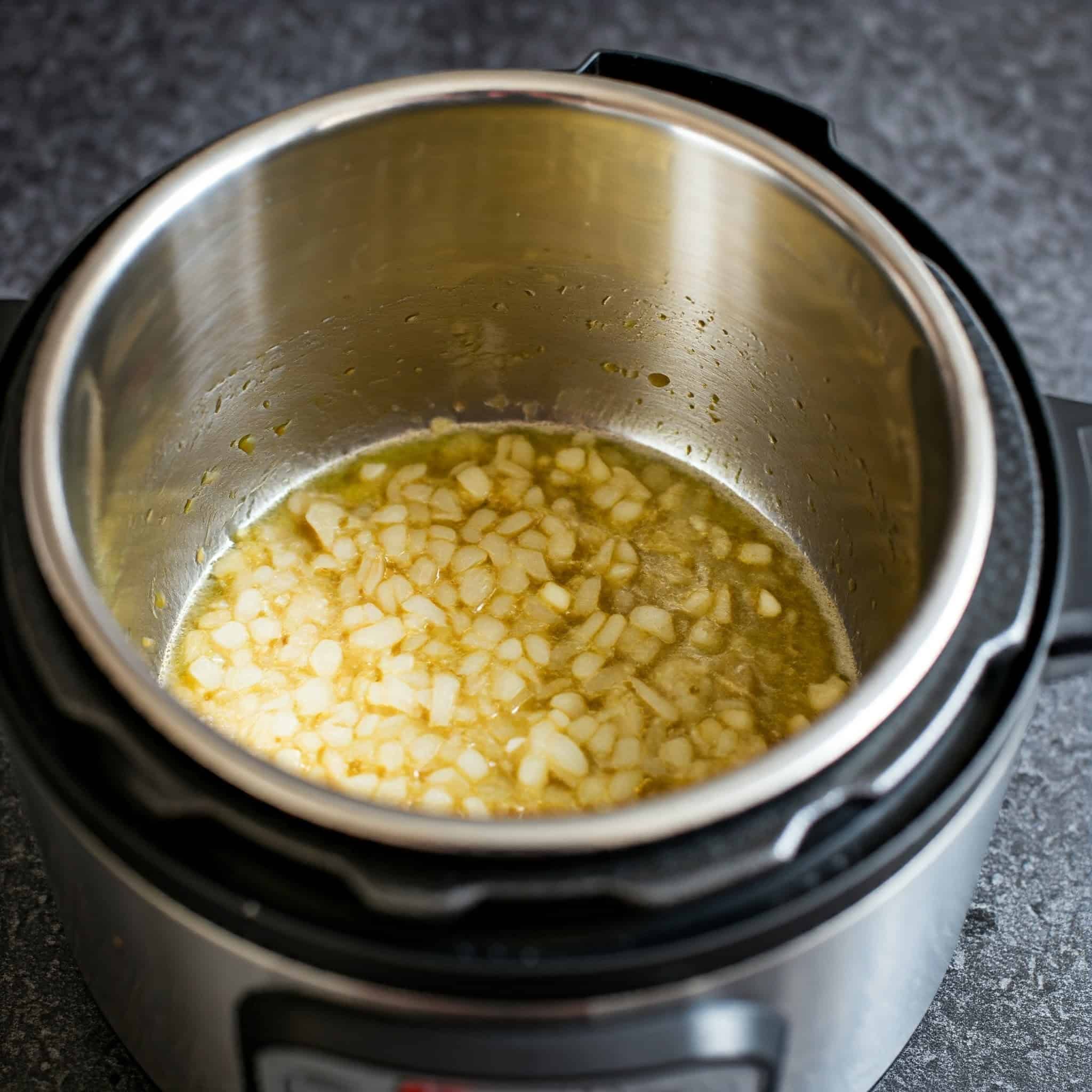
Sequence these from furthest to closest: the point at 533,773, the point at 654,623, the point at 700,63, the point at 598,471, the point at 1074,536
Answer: the point at 700,63
the point at 598,471
the point at 654,623
the point at 533,773
the point at 1074,536

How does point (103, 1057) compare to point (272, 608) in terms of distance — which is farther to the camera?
point (272, 608)

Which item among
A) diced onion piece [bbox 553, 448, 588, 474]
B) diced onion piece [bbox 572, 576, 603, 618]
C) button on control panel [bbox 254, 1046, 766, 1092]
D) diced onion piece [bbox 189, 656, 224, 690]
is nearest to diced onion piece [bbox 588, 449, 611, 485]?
diced onion piece [bbox 553, 448, 588, 474]

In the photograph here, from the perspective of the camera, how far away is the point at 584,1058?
2.07 ft

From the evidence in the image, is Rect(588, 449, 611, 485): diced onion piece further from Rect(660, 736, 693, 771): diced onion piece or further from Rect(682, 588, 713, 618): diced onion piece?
Rect(660, 736, 693, 771): diced onion piece

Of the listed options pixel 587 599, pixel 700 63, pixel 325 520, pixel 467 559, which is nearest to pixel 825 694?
pixel 587 599

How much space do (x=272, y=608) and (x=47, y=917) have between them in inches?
10.8

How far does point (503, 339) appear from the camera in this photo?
1167 mm

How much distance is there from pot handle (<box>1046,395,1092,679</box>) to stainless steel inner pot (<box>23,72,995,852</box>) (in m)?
0.06

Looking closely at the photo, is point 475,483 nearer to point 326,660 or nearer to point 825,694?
point 326,660

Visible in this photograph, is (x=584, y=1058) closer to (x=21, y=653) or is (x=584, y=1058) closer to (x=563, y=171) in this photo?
(x=21, y=653)

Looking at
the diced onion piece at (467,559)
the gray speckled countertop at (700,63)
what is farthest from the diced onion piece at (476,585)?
the gray speckled countertop at (700,63)

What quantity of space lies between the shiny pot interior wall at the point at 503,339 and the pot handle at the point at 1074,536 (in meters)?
0.07

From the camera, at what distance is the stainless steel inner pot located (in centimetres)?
76

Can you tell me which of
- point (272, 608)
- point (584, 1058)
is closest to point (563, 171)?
point (272, 608)
